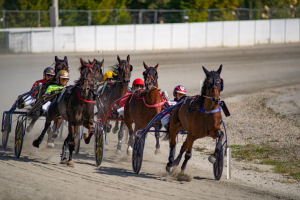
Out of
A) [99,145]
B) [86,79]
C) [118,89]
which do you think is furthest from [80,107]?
[118,89]

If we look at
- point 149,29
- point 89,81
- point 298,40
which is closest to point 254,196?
point 89,81

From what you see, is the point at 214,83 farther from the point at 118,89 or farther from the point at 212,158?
the point at 118,89

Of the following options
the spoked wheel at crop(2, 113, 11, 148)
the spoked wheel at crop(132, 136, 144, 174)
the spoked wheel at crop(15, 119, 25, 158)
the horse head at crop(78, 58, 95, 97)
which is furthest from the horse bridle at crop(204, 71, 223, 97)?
the spoked wheel at crop(2, 113, 11, 148)

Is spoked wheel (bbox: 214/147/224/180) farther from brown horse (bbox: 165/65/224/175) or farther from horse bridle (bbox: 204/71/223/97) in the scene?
horse bridle (bbox: 204/71/223/97)

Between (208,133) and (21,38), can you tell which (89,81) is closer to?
(208,133)

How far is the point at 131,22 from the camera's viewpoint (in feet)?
86.1

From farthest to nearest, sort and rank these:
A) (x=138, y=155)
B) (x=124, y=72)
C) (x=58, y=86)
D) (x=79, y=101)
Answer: (x=124, y=72) < (x=58, y=86) < (x=79, y=101) < (x=138, y=155)

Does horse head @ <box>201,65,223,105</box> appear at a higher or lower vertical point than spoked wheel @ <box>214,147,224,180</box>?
higher

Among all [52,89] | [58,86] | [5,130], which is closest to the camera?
[52,89]

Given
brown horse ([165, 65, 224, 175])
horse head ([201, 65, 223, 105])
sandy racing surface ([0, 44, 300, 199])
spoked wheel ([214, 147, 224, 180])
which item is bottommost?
sandy racing surface ([0, 44, 300, 199])

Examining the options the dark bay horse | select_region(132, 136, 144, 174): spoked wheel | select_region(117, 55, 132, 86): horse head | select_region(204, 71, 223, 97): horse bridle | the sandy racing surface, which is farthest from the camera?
select_region(117, 55, 132, 86): horse head

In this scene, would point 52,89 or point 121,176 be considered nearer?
point 121,176

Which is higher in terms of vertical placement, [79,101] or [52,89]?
[52,89]

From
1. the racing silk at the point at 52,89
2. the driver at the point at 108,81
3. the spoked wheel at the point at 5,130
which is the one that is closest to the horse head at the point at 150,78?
the racing silk at the point at 52,89
